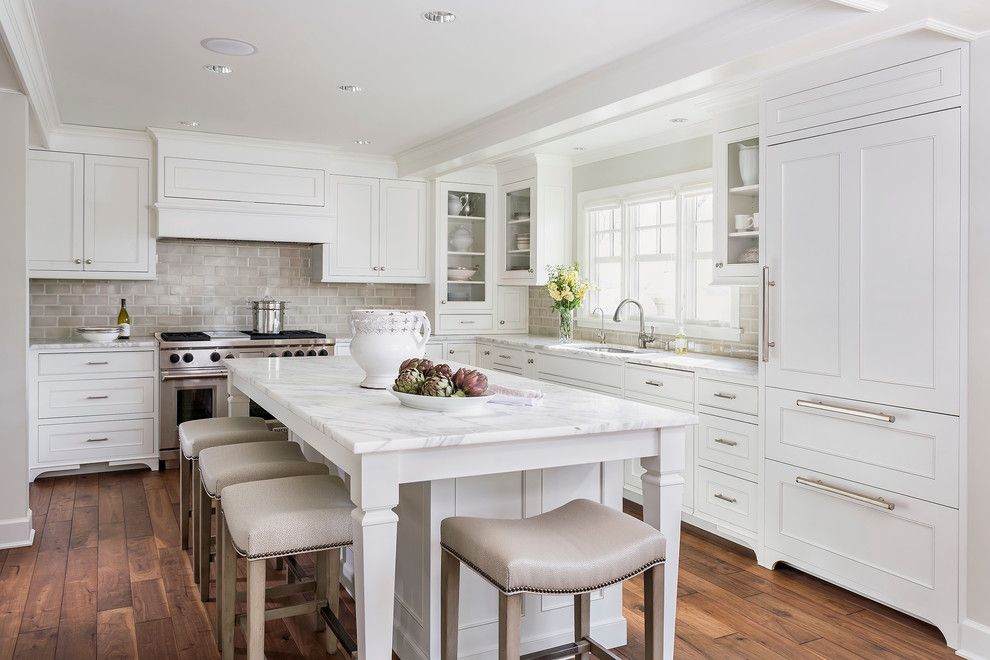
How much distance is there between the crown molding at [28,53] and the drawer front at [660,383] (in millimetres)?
3307

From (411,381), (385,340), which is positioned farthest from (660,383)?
(411,381)

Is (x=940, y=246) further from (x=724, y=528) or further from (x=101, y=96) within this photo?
(x=101, y=96)

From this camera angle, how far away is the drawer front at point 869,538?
9.16 feet

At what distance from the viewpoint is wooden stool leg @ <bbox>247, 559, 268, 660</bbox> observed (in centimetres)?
208

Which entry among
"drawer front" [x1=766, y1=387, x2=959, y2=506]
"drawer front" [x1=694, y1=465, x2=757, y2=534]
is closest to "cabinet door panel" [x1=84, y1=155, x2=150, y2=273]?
"drawer front" [x1=694, y1=465, x2=757, y2=534]

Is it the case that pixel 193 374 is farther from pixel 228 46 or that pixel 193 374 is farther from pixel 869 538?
pixel 869 538

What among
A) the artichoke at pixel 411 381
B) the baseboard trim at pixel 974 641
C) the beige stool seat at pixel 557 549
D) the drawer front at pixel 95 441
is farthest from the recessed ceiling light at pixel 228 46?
the baseboard trim at pixel 974 641

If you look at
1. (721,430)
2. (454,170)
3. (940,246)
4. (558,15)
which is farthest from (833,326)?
(454,170)

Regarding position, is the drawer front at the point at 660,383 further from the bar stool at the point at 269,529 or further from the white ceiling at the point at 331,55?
the bar stool at the point at 269,529

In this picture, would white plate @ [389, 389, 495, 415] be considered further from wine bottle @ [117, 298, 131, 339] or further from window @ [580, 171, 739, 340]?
wine bottle @ [117, 298, 131, 339]

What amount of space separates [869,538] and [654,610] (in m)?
1.51

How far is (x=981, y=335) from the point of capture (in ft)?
8.70

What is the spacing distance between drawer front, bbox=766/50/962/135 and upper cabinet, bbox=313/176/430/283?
→ 338 cm

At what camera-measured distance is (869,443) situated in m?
3.04
